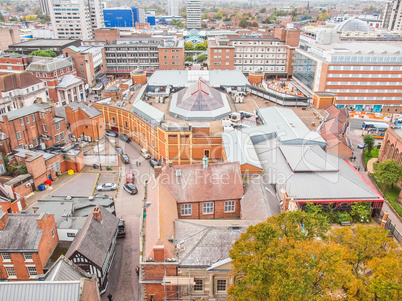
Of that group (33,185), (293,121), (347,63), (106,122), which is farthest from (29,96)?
(347,63)

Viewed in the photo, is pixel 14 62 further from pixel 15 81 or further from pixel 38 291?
pixel 38 291

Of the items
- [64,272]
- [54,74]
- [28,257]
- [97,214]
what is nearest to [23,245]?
[28,257]

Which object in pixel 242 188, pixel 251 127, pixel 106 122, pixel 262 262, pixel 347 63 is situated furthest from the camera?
pixel 347 63

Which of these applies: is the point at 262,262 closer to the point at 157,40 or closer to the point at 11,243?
the point at 11,243

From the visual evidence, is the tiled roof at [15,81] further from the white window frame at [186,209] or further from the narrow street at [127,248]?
the white window frame at [186,209]

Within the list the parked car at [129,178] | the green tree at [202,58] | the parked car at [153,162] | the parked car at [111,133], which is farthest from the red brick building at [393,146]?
the green tree at [202,58]

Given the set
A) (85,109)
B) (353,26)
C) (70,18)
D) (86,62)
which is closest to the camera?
(85,109)
